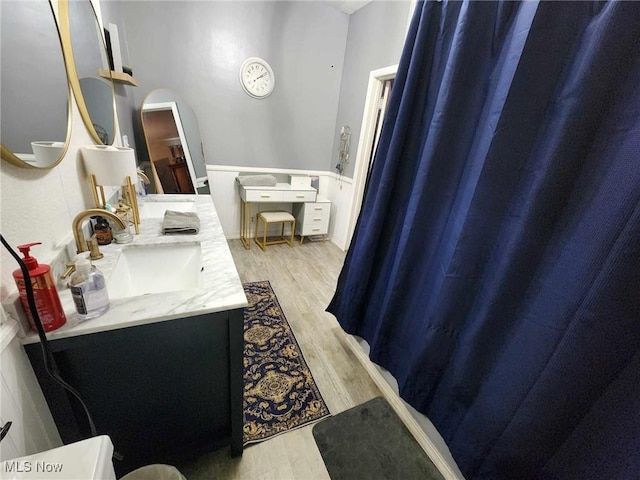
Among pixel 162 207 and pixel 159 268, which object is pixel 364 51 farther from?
pixel 159 268

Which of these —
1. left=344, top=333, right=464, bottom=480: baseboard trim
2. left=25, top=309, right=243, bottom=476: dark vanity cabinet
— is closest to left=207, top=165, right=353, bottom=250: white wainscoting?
left=344, top=333, right=464, bottom=480: baseboard trim

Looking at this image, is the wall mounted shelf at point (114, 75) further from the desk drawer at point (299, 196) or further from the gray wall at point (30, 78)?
the desk drawer at point (299, 196)

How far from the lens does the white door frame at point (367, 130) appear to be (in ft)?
7.90

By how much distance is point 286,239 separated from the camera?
3293 millimetres

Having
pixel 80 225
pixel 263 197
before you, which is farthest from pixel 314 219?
pixel 80 225

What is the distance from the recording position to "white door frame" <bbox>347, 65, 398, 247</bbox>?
2.41m

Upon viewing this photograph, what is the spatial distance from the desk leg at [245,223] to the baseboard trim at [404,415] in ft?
6.34

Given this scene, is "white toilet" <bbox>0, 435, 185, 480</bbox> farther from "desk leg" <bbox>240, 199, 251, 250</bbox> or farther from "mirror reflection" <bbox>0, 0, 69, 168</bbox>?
"desk leg" <bbox>240, 199, 251, 250</bbox>

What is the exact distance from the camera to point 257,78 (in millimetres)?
2641

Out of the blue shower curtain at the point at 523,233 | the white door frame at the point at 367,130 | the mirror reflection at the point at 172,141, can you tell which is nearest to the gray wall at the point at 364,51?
the white door frame at the point at 367,130

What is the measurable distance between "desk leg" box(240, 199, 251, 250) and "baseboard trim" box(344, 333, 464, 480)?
193cm

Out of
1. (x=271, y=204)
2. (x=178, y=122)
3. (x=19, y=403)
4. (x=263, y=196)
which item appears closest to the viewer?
(x=19, y=403)

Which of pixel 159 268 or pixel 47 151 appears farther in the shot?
pixel 159 268

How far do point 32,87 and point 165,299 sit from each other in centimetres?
72
